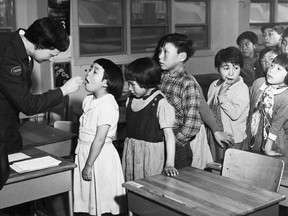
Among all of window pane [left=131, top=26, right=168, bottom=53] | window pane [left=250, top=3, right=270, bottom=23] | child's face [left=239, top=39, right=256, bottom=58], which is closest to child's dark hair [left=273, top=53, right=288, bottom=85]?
child's face [left=239, top=39, right=256, bottom=58]

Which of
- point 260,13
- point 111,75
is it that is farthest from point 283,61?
point 260,13

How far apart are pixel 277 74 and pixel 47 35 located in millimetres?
1565

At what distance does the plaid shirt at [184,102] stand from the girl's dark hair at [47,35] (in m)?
0.74

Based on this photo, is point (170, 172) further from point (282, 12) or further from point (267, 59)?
point (282, 12)

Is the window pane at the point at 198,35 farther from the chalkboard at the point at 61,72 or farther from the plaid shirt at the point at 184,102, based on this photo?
the plaid shirt at the point at 184,102

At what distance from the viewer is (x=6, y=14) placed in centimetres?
535

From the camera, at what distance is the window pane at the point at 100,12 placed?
6016 millimetres

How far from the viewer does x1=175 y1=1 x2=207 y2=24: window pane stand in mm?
7035

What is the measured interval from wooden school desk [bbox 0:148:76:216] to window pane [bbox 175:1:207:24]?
16.0 feet

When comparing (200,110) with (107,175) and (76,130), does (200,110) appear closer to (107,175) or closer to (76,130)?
(107,175)

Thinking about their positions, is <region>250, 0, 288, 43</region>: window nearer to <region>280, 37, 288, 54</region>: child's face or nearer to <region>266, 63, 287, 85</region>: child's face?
<region>280, 37, 288, 54</region>: child's face

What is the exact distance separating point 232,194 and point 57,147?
1.67 meters

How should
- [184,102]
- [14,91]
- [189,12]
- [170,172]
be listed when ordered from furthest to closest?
[189,12] → [184,102] → [14,91] → [170,172]

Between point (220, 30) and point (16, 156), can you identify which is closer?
point (16, 156)
